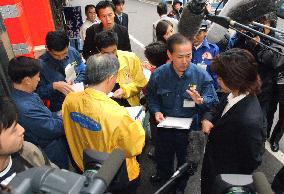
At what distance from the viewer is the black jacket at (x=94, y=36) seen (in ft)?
15.5

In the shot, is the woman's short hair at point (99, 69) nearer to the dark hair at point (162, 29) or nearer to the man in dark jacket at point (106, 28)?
the dark hair at point (162, 29)

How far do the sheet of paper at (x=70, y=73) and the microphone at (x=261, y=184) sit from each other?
2708mm

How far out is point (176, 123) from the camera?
A: 3.01 m

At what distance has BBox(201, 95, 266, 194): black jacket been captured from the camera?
2219mm

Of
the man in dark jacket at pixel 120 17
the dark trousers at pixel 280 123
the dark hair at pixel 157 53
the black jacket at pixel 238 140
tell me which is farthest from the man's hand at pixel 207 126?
the man in dark jacket at pixel 120 17

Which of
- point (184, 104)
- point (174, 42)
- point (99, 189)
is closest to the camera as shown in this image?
point (99, 189)

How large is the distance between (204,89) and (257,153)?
3.24 ft

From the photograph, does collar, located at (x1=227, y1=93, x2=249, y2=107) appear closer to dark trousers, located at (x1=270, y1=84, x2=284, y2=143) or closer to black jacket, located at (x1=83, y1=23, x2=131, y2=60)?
dark trousers, located at (x1=270, y1=84, x2=284, y2=143)

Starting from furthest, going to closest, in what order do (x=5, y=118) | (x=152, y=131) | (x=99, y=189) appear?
(x=152, y=131), (x=5, y=118), (x=99, y=189)

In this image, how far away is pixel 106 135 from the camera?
2.26m

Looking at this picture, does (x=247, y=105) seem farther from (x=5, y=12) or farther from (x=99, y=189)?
(x=5, y=12)

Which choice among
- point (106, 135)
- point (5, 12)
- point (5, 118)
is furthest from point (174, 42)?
point (5, 12)

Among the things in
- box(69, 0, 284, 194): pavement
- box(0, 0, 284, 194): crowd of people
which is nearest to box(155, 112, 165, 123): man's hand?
box(0, 0, 284, 194): crowd of people

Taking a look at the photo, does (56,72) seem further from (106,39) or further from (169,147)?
(169,147)
